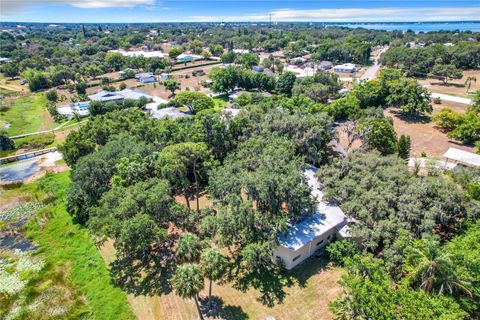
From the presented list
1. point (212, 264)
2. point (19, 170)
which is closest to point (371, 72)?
point (212, 264)

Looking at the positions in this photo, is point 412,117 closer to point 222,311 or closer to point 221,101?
point 221,101

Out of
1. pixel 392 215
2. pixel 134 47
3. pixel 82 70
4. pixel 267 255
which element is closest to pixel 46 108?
pixel 82 70

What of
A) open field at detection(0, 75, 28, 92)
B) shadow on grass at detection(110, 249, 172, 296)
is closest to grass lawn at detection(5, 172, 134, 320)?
shadow on grass at detection(110, 249, 172, 296)

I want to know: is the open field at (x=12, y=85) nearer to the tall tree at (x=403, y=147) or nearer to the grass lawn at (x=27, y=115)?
the grass lawn at (x=27, y=115)

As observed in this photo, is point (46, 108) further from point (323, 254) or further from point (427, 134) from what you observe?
point (427, 134)

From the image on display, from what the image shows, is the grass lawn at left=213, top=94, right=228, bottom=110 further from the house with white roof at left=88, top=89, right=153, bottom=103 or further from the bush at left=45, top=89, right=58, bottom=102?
the bush at left=45, top=89, right=58, bottom=102

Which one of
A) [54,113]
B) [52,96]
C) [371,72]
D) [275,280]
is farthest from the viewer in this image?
[371,72]

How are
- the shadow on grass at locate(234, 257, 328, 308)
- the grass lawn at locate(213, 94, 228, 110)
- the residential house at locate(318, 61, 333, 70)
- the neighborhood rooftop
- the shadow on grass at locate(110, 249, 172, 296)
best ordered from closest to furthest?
the shadow on grass at locate(234, 257, 328, 308) → the shadow on grass at locate(110, 249, 172, 296) → the neighborhood rooftop → the grass lawn at locate(213, 94, 228, 110) → the residential house at locate(318, 61, 333, 70)
